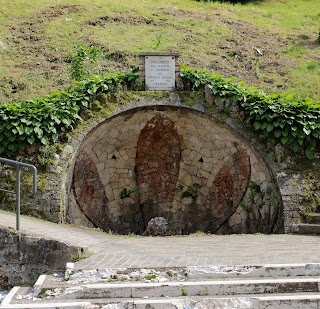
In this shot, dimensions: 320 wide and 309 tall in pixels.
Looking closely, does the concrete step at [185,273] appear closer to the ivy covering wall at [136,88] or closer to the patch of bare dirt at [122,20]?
the ivy covering wall at [136,88]

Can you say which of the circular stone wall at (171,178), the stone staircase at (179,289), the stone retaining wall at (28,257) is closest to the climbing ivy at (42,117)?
the circular stone wall at (171,178)

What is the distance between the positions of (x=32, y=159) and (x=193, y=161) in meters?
3.48

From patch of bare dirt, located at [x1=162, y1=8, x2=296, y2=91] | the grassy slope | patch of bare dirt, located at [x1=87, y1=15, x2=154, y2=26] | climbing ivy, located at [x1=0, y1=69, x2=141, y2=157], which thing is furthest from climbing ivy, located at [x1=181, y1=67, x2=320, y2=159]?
patch of bare dirt, located at [x1=87, y1=15, x2=154, y2=26]

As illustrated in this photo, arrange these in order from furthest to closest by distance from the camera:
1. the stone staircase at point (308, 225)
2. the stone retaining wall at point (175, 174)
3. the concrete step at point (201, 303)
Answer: the stone retaining wall at point (175, 174) < the stone staircase at point (308, 225) < the concrete step at point (201, 303)

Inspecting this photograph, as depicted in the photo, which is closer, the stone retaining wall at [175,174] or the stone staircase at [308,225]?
the stone staircase at [308,225]

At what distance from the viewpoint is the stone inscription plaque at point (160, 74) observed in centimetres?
982

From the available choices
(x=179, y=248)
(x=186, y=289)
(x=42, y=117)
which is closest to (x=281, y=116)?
(x=179, y=248)

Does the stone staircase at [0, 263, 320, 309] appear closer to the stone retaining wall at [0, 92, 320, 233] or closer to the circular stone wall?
the stone retaining wall at [0, 92, 320, 233]

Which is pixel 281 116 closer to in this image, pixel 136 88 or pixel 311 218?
pixel 311 218

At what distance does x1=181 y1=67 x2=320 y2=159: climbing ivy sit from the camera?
359 inches

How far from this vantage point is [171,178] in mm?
11023

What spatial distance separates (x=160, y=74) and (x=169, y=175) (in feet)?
7.42

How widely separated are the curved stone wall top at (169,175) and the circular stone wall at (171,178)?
0.02 meters

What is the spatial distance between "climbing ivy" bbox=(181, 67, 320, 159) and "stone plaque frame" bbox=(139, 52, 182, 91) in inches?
30.8
